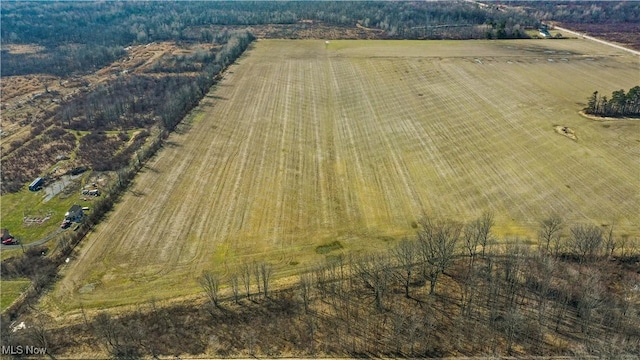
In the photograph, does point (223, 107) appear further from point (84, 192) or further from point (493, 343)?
point (493, 343)

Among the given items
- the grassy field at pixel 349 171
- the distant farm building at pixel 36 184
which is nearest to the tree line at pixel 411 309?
the grassy field at pixel 349 171

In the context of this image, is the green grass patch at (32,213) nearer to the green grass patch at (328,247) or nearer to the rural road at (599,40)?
the green grass patch at (328,247)

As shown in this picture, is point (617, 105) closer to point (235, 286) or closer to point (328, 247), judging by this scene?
point (328, 247)

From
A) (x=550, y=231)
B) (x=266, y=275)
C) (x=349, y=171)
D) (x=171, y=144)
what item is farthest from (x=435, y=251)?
(x=171, y=144)

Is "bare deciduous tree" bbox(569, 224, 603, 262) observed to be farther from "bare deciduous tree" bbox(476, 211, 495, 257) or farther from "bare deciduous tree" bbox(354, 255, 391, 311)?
"bare deciduous tree" bbox(354, 255, 391, 311)

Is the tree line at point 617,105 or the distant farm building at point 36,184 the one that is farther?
the tree line at point 617,105

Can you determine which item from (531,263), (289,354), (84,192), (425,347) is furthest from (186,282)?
(531,263)

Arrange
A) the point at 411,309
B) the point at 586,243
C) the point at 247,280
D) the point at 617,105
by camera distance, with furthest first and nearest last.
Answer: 1. the point at 617,105
2. the point at 586,243
3. the point at 247,280
4. the point at 411,309
